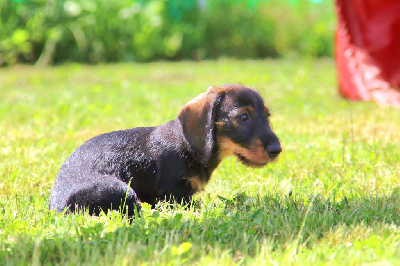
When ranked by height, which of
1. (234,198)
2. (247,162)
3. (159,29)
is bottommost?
(234,198)

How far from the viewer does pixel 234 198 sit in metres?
3.91

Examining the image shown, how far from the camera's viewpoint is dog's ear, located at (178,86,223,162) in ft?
12.2

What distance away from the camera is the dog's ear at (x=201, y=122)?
373 cm

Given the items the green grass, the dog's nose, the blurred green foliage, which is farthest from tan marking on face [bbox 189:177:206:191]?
the blurred green foliage

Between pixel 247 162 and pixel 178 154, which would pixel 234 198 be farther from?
pixel 178 154

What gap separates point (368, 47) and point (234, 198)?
5.76m

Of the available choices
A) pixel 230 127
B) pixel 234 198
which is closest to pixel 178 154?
pixel 230 127

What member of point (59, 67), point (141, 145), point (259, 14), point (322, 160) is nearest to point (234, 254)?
point (141, 145)

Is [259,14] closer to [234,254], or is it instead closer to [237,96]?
[237,96]

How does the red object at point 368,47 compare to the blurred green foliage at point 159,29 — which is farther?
the blurred green foliage at point 159,29

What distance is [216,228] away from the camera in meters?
3.31

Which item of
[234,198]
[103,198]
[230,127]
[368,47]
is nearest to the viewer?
[103,198]

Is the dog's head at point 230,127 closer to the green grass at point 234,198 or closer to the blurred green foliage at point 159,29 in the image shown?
the green grass at point 234,198

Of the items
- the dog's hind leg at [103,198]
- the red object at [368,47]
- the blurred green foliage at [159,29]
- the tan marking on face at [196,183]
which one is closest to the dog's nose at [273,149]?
the tan marking on face at [196,183]
